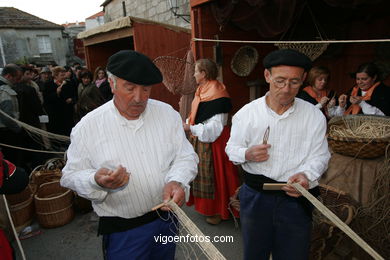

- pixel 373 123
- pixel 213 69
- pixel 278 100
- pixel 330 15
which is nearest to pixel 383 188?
pixel 373 123

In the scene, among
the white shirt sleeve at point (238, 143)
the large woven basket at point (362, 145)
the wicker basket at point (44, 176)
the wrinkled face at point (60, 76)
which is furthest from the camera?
the wrinkled face at point (60, 76)

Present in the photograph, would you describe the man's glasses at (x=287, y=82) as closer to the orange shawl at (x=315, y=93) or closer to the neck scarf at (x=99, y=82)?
the orange shawl at (x=315, y=93)

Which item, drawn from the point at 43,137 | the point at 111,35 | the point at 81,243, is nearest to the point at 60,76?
the point at 111,35

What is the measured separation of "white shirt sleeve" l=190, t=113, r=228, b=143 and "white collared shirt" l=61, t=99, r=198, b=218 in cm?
136

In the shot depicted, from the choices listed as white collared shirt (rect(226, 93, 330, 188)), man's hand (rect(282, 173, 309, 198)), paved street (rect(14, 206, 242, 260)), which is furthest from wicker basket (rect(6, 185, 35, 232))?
man's hand (rect(282, 173, 309, 198))

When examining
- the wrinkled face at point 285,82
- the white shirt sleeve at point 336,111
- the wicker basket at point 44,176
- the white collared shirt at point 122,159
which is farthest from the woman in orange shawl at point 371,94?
the wicker basket at point 44,176

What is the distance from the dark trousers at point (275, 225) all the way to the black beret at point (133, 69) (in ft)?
3.31

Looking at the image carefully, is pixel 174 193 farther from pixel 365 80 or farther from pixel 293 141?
pixel 365 80

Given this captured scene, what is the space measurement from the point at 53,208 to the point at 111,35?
14.4 feet

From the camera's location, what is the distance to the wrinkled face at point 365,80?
3.07m

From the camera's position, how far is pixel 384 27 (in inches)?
178

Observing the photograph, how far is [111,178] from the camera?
4.38 feet

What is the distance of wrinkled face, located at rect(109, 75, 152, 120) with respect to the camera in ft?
4.79

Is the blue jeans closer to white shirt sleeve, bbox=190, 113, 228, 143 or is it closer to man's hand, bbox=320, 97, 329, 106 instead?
white shirt sleeve, bbox=190, 113, 228, 143
